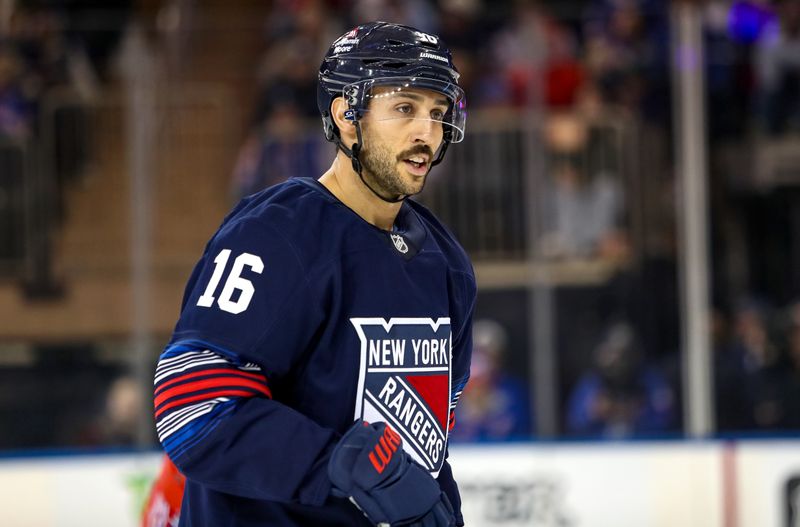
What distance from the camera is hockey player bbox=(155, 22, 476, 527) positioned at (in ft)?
5.82

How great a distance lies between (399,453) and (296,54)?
4.23 metres

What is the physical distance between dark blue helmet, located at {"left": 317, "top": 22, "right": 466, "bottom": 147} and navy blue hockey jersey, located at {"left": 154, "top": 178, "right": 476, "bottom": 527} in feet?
0.48

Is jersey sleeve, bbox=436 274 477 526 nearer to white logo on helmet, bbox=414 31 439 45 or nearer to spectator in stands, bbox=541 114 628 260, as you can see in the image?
A: white logo on helmet, bbox=414 31 439 45

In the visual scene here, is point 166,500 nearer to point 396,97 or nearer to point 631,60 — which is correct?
point 396,97

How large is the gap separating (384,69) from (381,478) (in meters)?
0.62

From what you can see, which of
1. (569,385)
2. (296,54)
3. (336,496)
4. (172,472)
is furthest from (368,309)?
(296,54)

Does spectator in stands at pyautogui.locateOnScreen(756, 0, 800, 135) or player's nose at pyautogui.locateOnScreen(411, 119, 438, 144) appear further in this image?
spectator in stands at pyautogui.locateOnScreen(756, 0, 800, 135)

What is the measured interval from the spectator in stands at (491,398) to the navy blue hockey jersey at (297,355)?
3.12 metres

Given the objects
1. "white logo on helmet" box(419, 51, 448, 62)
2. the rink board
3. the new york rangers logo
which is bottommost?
the rink board

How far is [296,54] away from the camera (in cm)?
584

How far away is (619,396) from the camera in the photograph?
204 inches

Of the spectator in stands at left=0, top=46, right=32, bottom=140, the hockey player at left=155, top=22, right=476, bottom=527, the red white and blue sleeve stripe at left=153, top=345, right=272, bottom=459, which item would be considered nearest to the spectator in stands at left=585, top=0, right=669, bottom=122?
the spectator in stands at left=0, top=46, right=32, bottom=140

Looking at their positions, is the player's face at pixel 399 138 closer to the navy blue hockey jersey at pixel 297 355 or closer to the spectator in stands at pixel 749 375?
the navy blue hockey jersey at pixel 297 355

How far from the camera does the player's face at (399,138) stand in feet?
6.39
